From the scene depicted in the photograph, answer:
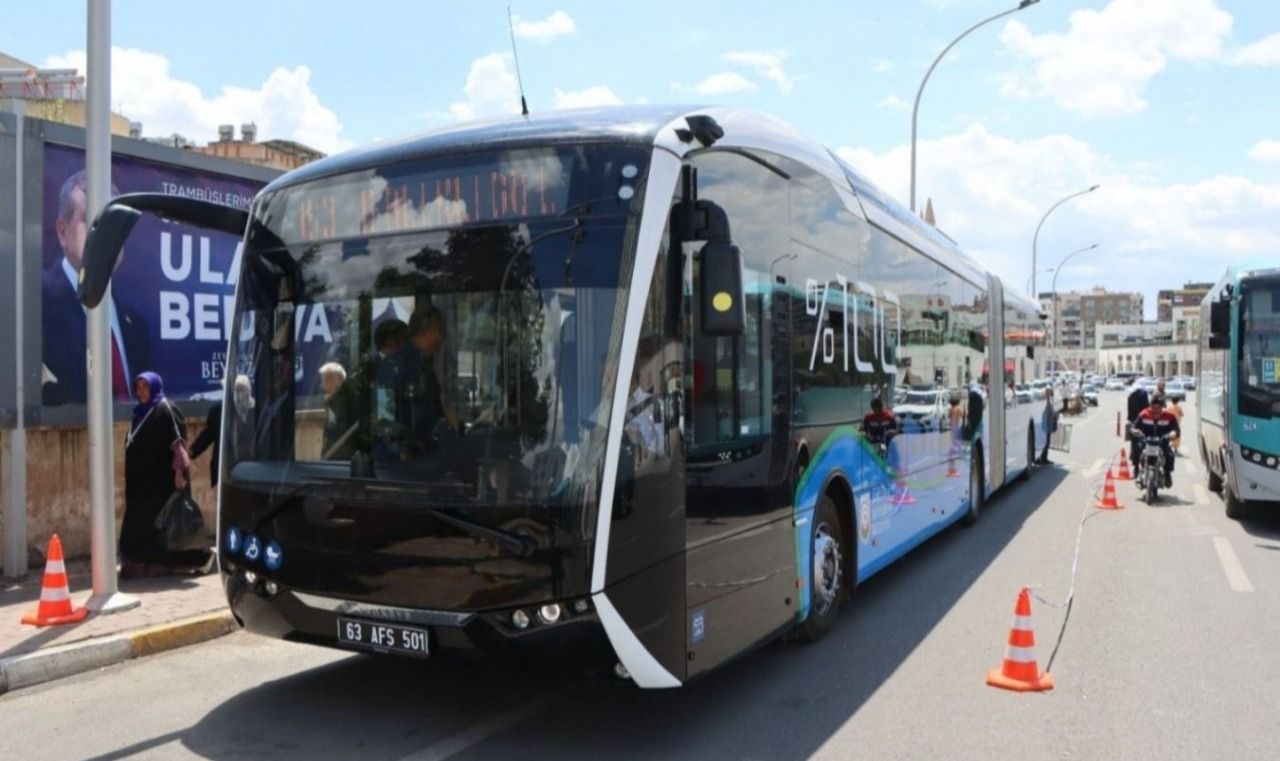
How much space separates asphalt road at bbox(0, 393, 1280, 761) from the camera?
5.10 metres

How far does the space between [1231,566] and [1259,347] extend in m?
3.23

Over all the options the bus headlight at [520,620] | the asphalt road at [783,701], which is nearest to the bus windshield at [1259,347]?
the asphalt road at [783,701]

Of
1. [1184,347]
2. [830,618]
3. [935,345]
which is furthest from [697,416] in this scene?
[1184,347]

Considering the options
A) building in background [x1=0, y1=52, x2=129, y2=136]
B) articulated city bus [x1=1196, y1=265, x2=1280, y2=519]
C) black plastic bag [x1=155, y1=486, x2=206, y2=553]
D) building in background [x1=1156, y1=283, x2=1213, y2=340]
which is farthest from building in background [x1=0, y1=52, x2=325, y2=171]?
building in background [x1=1156, y1=283, x2=1213, y2=340]

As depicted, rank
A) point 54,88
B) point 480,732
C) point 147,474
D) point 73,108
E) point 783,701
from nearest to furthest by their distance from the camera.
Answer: point 480,732, point 783,701, point 147,474, point 73,108, point 54,88

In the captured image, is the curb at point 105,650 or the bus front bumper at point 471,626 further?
the curb at point 105,650

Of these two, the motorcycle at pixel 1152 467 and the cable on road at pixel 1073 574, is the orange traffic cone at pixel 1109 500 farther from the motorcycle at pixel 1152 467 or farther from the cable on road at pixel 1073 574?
the motorcycle at pixel 1152 467

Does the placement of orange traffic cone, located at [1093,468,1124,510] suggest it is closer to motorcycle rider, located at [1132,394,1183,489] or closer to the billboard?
motorcycle rider, located at [1132,394,1183,489]

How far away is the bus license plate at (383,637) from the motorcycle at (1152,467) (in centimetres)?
1355

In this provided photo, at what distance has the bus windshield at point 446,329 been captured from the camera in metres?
4.53

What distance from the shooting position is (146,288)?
9.86 meters

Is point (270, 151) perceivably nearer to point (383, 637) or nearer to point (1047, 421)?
point (1047, 421)

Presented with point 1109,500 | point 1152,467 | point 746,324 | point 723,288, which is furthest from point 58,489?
point 1152,467

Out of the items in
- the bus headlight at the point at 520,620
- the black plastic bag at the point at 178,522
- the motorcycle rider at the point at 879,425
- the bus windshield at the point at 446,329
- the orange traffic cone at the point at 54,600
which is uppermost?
the bus windshield at the point at 446,329
